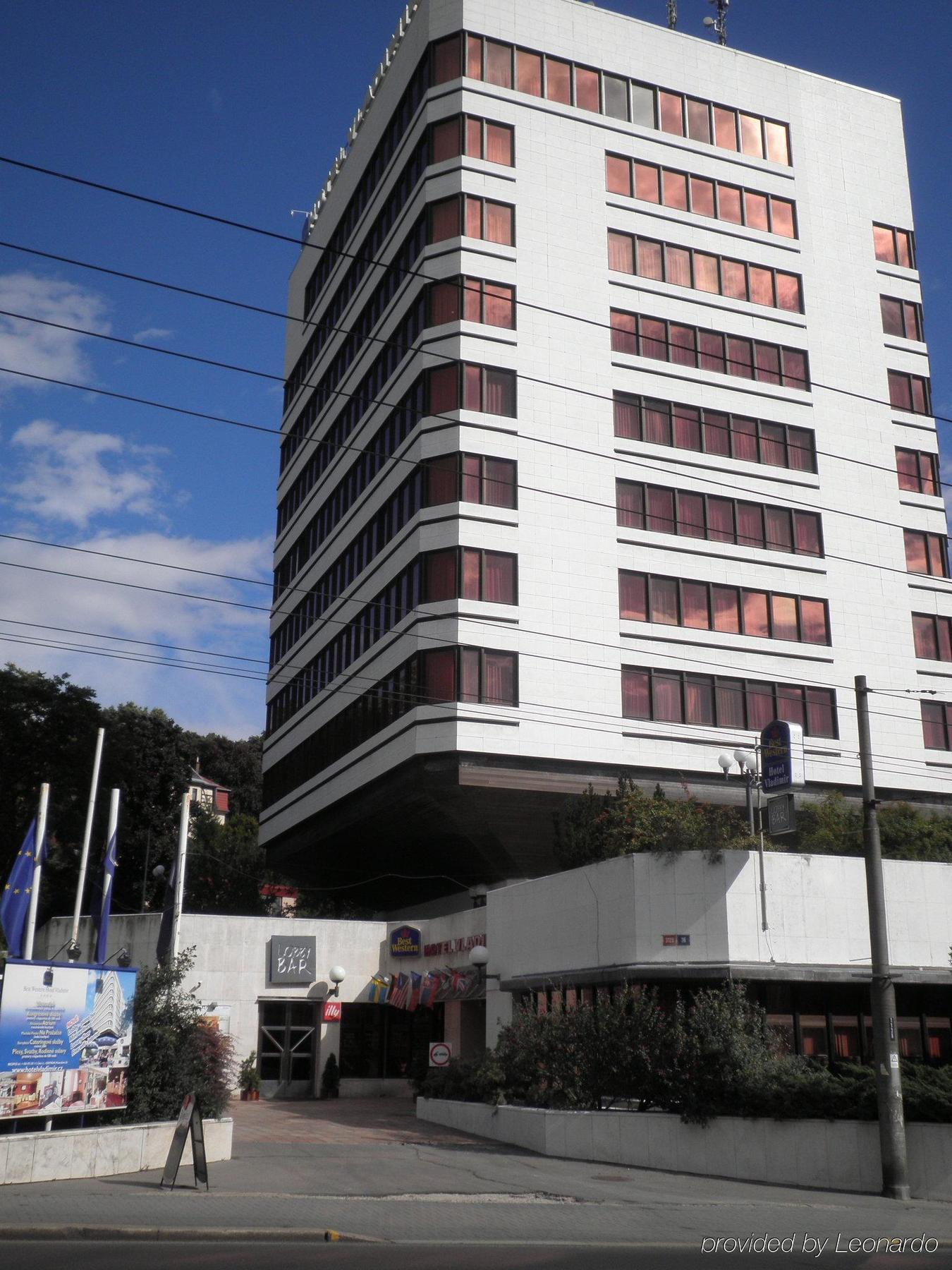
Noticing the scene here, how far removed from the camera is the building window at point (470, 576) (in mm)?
38406

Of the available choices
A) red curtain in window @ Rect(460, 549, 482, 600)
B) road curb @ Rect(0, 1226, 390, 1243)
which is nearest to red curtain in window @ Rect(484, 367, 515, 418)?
red curtain in window @ Rect(460, 549, 482, 600)

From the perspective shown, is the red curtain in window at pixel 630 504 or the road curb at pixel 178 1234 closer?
the road curb at pixel 178 1234

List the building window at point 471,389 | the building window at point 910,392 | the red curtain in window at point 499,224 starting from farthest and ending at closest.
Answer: the building window at point 910,392 < the red curtain in window at point 499,224 < the building window at point 471,389

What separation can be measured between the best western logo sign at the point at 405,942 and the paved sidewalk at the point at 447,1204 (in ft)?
51.6

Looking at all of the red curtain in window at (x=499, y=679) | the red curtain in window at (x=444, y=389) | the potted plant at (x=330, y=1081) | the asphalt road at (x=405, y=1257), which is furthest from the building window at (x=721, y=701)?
the asphalt road at (x=405, y=1257)

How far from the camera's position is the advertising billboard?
17906mm

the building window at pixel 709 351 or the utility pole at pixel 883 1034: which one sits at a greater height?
the building window at pixel 709 351

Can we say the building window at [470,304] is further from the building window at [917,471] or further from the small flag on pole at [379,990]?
the small flag on pole at [379,990]

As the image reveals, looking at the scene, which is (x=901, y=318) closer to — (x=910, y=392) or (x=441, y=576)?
(x=910, y=392)

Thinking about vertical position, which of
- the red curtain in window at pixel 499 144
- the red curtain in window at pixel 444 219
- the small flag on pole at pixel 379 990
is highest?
the red curtain in window at pixel 499 144

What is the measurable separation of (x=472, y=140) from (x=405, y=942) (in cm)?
2720

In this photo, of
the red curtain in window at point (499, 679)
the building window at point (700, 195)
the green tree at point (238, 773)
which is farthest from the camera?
the green tree at point (238, 773)

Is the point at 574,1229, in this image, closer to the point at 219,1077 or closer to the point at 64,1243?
the point at 64,1243

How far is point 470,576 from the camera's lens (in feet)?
126
